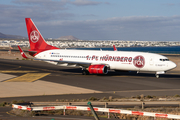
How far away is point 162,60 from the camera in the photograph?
41.3 meters

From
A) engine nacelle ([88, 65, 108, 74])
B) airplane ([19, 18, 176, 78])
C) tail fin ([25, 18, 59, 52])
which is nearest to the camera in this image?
airplane ([19, 18, 176, 78])

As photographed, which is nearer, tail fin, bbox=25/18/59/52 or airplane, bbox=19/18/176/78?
airplane, bbox=19/18/176/78

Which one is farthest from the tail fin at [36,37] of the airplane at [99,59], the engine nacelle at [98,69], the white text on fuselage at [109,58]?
the engine nacelle at [98,69]

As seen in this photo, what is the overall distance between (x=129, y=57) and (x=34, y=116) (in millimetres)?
28675

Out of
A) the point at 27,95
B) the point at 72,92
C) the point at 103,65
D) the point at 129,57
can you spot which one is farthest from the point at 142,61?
the point at 27,95

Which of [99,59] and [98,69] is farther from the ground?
[99,59]

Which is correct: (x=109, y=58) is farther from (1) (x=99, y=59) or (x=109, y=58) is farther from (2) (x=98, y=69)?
(2) (x=98, y=69)

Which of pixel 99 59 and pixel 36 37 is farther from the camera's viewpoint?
pixel 36 37

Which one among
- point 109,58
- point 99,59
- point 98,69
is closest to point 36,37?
point 99,59

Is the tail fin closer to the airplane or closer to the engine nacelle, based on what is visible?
the airplane

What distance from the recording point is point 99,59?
46.8m

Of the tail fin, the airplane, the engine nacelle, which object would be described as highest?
the tail fin

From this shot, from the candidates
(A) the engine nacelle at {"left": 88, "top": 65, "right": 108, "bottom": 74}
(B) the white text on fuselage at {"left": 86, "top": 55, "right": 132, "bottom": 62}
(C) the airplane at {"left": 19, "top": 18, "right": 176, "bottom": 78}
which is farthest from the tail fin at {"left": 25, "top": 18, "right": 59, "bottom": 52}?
(A) the engine nacelle at {"left": 88, "top": 65, "right": 108, "bottom": 74}

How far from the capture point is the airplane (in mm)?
41844
